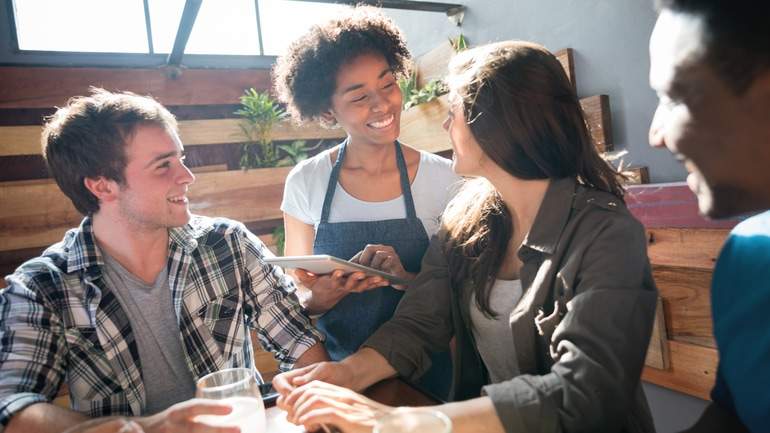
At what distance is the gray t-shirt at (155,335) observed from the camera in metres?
1.52

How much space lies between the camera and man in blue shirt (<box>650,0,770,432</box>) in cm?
66

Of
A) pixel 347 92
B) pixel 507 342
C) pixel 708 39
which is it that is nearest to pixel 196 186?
pixel 347 92

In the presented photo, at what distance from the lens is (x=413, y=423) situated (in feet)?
2.33

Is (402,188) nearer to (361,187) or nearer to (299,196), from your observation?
(361,187)

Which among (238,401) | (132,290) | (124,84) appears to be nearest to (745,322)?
(238,401)

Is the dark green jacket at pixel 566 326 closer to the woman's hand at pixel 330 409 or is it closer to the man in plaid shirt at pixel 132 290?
the woman's hand at pixel 330 409

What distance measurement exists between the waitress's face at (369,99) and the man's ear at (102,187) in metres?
0.83

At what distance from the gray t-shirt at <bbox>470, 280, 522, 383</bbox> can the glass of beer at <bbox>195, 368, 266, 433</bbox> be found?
0.67 m

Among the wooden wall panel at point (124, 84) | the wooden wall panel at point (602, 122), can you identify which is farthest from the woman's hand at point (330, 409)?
the wooden wall panel at point (124, 84)

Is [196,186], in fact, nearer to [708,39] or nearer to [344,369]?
[344,369]

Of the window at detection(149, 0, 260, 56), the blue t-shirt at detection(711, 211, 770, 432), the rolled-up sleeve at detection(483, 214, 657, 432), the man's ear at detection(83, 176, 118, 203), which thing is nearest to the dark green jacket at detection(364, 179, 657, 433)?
the rolled-up sleeve at detection(483, 214, 657, 432)

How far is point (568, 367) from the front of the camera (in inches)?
39.7

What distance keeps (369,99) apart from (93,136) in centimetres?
93

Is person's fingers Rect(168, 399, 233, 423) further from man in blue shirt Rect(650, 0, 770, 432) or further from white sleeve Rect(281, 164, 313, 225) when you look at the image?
white sleeve Rect(281, 164, 313, 225)
